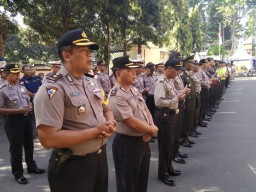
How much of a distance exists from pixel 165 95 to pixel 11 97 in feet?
7.55

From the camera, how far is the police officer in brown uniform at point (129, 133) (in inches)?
120

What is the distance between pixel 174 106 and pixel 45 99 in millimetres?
2703

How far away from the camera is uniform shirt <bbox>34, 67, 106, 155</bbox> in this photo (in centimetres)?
198

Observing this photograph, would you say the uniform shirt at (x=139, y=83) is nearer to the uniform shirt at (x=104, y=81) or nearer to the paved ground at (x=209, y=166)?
the uniform shirt at (x=104, y=81)

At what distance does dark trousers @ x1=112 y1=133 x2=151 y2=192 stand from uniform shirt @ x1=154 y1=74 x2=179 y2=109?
1207 mm

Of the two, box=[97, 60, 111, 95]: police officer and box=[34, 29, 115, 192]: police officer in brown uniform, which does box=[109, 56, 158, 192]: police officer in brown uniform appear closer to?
box=[34, 29, 115, 192]: police officer in brown uniform

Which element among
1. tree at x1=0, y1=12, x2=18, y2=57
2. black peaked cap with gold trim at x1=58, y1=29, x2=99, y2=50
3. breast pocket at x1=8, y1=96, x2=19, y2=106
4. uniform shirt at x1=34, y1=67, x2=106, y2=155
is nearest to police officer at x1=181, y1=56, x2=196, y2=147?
breast pocket at x1=8, y1=96, x2=19, y2=106

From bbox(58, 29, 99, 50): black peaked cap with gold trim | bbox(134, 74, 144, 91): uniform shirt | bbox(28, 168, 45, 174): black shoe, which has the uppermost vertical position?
bbox(58, 29, 99, 50): black peaked cap with gold trim

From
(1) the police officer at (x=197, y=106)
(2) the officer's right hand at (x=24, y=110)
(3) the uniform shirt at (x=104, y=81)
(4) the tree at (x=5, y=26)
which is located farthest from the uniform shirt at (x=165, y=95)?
(4) the tree at (x=5, y=26)

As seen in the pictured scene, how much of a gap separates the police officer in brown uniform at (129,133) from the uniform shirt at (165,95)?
3.42ft

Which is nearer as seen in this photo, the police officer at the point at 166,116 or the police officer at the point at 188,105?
the police officer at the point at 166,116

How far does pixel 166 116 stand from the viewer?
4.31 m

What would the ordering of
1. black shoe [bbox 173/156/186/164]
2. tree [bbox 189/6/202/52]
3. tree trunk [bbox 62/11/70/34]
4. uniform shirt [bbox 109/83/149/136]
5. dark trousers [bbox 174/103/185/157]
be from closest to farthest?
1. uniform shirt [bbox 109/83/149/136]
2. dark trousers [bbox 174/103/185/157]
3. black shoe [bbox 173/156/186/164]
4. tree trunk [bbox 62/11/70/34]
5. tree [bbox 189/6/202/52]

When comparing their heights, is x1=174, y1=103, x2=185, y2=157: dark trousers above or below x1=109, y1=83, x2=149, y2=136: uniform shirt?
below
